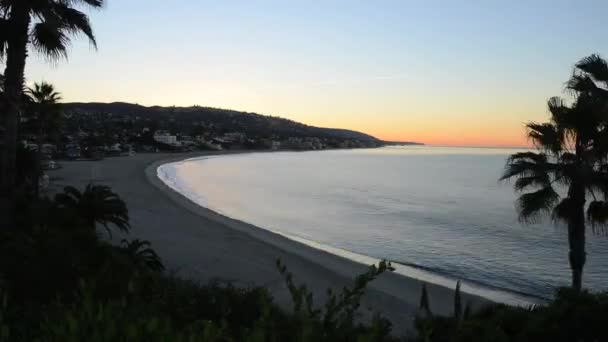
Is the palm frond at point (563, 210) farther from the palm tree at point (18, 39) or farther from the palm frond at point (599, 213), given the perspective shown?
the palm tree at point (18, 39)

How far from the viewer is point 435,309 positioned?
14875mm

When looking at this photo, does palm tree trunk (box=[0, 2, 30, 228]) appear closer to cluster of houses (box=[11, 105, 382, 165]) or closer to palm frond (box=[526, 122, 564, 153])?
palm frond (box=[526, 122, 564, 153])

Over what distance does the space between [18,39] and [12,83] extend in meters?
1.13

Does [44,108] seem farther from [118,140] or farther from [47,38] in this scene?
[118,140]

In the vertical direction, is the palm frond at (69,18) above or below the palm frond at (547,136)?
above

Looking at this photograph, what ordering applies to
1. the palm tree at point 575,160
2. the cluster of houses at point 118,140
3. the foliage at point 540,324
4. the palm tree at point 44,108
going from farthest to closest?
the cluster of houses at point 118,140, the palm tree at point 44,108, the palm tree at point 575,160, the foliage at point 540,324

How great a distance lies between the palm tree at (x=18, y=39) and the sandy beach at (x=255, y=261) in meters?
5.18

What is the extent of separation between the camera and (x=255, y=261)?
18.8 meters

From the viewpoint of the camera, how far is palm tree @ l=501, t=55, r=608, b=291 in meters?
11.3

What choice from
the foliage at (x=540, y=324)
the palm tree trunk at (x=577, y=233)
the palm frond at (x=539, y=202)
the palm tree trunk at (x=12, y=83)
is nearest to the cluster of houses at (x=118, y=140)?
the palm tree trunk at (x=12, y=83)

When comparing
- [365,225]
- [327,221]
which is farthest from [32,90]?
[365,225]

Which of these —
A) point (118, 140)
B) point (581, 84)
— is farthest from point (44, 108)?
point (118, 140)

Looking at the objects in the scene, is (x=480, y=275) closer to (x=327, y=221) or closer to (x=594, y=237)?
(x=594, y=237)

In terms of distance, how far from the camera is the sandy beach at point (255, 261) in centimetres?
1496
